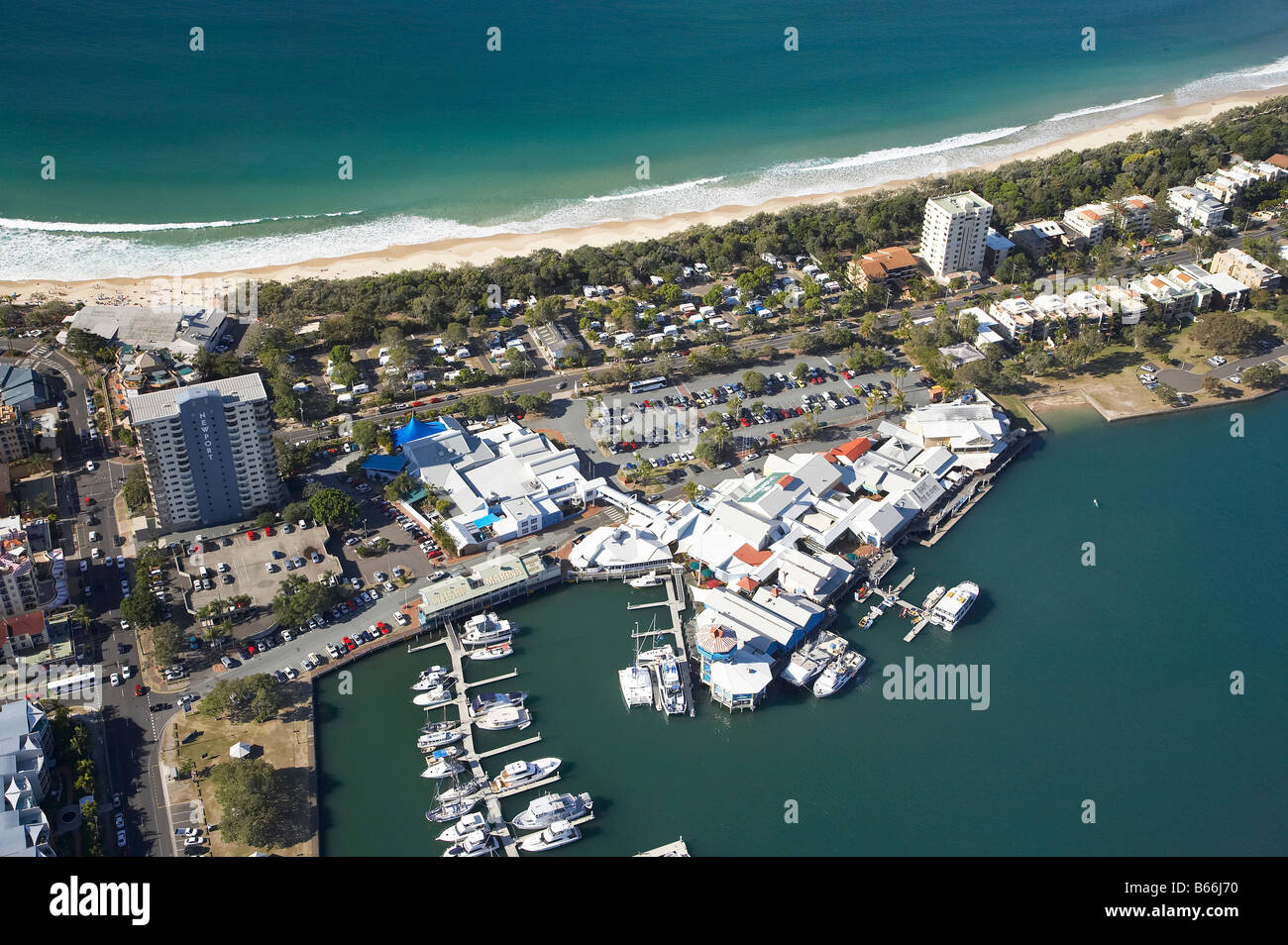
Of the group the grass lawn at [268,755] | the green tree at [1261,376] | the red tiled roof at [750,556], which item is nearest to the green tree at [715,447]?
the red tiled roof at [750,556]

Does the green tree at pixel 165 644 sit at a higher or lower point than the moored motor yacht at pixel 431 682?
higher

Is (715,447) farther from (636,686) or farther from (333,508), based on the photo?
(333,508)

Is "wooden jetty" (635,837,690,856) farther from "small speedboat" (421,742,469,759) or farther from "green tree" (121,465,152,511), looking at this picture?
"green tree" (121,465,152,511)

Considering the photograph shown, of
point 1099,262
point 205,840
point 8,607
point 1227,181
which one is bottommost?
point 205,840

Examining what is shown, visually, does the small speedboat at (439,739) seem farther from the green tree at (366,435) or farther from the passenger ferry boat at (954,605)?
the passenger ferry boat at (954,605)

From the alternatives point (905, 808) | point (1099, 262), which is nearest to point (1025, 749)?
point (905, 808)

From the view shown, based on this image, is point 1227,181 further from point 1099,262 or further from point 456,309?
point 456,309
